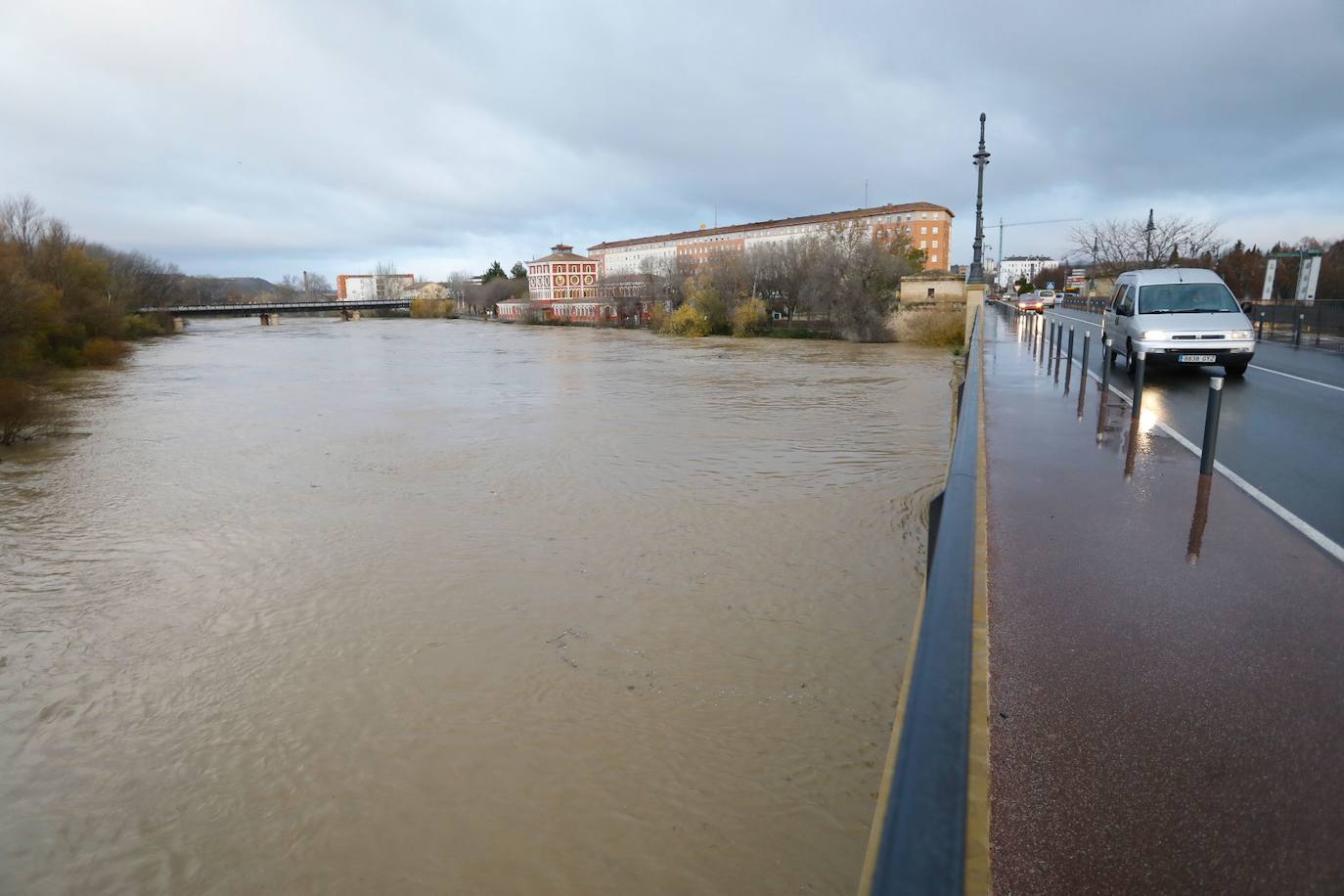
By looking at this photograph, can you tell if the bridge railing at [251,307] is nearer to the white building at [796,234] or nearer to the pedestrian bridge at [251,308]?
the pedestrian bridge at [251,308]

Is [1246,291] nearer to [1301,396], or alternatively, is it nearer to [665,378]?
[665,378]

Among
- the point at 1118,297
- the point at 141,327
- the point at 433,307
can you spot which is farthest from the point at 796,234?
the point at 1118,297

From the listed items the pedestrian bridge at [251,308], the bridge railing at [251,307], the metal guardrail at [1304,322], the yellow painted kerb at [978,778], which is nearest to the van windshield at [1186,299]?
the metal guardrail at [1304,322]

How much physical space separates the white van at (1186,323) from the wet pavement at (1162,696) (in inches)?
317

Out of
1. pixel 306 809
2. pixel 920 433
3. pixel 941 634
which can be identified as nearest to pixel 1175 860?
pixel 941 634

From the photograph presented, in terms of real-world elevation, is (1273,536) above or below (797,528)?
above

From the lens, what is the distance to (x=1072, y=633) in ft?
13.3

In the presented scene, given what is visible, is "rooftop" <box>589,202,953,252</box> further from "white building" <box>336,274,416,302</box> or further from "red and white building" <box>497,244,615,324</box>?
"white building" <box>336,274,416,302</box>

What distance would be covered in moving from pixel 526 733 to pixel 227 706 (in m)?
3.11

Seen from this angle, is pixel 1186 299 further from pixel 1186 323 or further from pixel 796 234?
pixel 796 234

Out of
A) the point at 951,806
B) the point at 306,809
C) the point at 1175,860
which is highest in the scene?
the point at 951,806

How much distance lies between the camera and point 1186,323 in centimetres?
1353

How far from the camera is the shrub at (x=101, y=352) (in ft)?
135

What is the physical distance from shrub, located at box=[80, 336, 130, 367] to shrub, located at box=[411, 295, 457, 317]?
271ft
